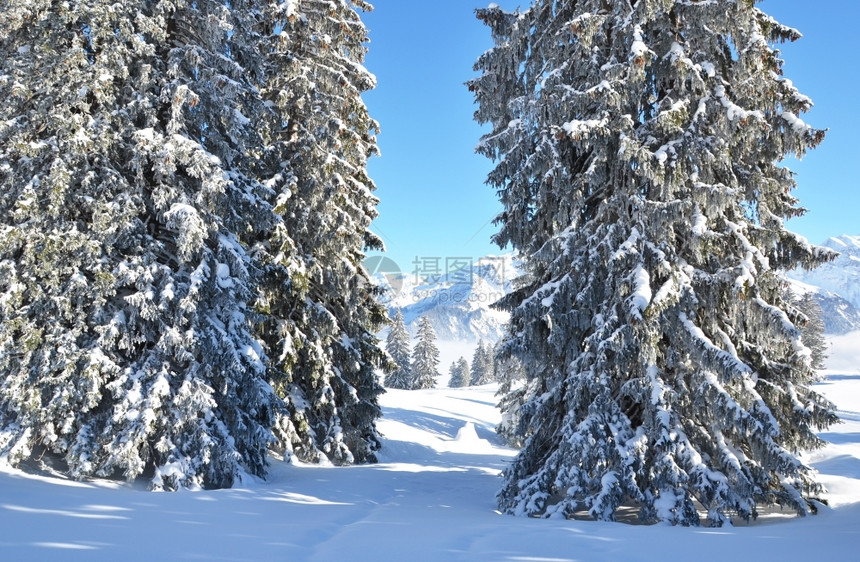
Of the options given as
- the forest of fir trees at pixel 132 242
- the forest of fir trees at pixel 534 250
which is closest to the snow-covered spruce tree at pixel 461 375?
the forest of fir trees at pixel 132 242

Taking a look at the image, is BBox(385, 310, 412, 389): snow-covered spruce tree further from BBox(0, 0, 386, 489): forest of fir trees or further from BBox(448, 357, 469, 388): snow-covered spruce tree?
BBox(0, 0, 386, 489): forest of fir trees

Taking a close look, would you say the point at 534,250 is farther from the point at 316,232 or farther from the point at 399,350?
the point at 399,350

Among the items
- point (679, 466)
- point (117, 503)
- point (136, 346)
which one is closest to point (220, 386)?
point (136, 346)

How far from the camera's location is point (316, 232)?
40.6 ft

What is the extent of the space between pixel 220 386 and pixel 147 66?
5.68m

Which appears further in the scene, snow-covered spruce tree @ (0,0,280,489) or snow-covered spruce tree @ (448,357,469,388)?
snow-covered spruce tree @ (448,357,469,388)

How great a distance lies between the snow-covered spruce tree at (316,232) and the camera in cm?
1195

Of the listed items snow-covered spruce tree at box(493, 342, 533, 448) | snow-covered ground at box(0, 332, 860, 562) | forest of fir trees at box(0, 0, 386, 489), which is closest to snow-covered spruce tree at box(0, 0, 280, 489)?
forest of fir trees at box(0, 0, 386, 489)

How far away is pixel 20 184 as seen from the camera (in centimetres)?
861

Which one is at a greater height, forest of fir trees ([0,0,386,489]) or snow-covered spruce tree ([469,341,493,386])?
forest of fir trees ([0,0,386,489])

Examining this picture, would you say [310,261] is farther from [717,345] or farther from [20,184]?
[717,345]

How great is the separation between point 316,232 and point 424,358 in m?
42.0

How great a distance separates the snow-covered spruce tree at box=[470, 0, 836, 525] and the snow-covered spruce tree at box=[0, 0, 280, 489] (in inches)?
198

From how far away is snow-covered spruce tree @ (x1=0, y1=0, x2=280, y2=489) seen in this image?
7914mm
